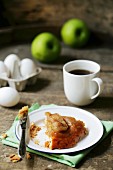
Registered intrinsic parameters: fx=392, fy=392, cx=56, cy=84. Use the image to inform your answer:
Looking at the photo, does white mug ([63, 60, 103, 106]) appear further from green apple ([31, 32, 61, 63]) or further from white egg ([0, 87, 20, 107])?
green apple ([31, 32, 61, 63])

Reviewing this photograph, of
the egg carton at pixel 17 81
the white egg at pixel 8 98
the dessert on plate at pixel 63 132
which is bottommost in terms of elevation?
the egg carton at pixel 17 81

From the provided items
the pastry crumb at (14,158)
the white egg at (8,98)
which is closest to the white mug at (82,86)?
the white egg at (8,98)

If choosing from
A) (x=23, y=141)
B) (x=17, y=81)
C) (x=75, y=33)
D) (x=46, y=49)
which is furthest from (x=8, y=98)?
(x=75, y=33)

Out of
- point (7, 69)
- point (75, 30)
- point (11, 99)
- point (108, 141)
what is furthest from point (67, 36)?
point (108, 141)

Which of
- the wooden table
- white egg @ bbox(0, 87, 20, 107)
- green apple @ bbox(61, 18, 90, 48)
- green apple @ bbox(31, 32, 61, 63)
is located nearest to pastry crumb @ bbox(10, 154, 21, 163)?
the wooden table

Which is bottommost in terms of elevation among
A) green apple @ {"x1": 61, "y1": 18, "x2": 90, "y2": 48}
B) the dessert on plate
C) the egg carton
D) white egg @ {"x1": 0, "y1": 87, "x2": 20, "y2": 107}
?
green apple @ {"x1": 61, "y1": 18, "x2": 90, "y2": 48}

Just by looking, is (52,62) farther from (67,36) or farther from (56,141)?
(56,141)

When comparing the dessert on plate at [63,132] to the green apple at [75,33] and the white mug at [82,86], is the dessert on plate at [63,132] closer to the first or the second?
the white mug at [82,86]

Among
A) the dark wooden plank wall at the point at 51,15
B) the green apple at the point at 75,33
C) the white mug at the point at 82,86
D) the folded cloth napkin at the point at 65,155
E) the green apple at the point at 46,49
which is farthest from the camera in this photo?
the dark wooden plank wall at the point at 51,15
